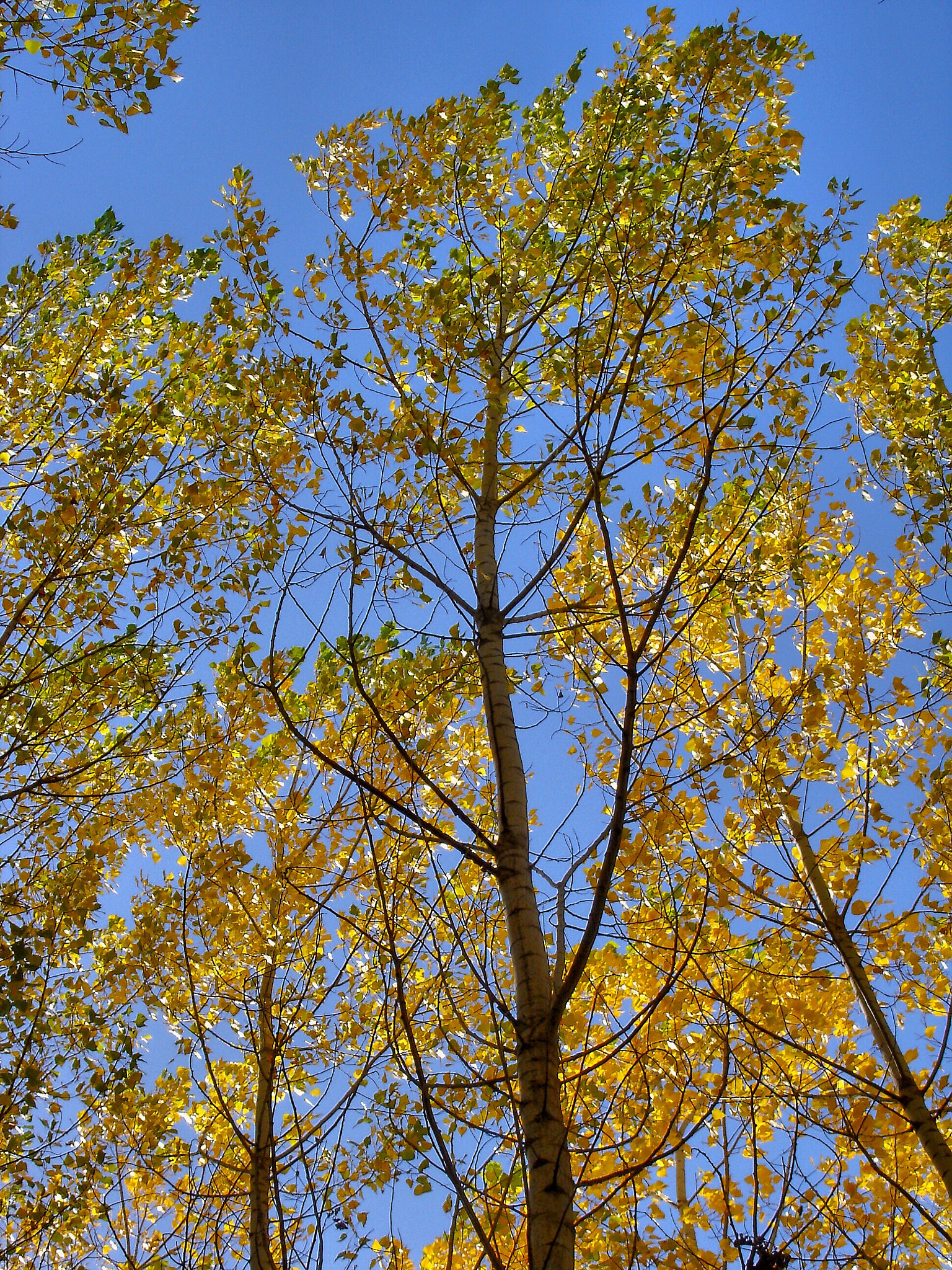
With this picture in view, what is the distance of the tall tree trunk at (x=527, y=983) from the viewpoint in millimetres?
1896

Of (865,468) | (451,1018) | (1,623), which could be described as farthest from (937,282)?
(1,623)

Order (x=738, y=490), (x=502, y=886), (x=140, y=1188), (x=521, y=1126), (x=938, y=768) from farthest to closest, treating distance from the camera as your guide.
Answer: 1. (x=140, y=1188)
2. (x=738, y=490)
3. (x=938, y=768)
4. (x=502, y=886)
5. (x=521, y=1126)

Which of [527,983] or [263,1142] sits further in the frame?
[263,1142]

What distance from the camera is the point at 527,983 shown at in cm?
223

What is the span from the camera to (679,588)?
354cm

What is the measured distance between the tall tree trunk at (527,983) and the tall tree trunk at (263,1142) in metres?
0.77

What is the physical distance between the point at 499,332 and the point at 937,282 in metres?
3.23

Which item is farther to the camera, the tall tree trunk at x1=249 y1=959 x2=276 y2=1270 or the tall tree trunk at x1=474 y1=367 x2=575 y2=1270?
the tall tree trunk at x1=249 y1=959 x2=276 y2=1270

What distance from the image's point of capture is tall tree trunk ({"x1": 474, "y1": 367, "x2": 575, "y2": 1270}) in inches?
74.6

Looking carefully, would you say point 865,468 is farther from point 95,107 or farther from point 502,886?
point 95,107

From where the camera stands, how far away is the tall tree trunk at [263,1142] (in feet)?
9.02

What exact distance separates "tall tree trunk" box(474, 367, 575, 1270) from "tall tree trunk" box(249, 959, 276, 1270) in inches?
30.4

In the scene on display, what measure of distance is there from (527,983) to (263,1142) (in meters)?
2.28

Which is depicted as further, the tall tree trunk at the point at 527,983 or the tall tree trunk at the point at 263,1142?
the tall tree trunk at the point at 263,1142
